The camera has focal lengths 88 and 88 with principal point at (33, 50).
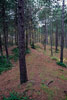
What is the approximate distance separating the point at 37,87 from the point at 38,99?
88cm

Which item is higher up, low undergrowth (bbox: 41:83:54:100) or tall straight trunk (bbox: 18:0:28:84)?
tall straight trunk (bbox: 18:0:28:84)

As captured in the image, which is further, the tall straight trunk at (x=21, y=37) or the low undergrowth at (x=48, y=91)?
the tall straight trunk at (x=21, y=37)

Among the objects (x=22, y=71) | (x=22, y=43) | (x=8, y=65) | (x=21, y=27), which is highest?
(x=21, y=27)

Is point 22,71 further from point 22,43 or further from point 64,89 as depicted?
point 64,89

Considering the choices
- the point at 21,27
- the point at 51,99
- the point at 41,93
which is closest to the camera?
the point at 51,99

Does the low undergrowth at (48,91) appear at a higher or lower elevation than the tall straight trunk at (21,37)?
lower

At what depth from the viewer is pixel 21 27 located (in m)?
5.04

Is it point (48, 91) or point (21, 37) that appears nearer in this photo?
point (48, 91)

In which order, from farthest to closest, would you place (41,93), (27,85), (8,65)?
(8,65), (27,85), (41,93)

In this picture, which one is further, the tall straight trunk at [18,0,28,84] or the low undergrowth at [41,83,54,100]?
the tall straight trunk at [18,0,28,84]

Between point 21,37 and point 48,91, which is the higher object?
point 21,37

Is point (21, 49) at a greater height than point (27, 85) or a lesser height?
greater

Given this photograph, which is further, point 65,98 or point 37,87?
point 37,87

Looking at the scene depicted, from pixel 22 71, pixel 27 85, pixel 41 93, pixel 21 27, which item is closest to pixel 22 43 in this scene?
pixel 21 27
